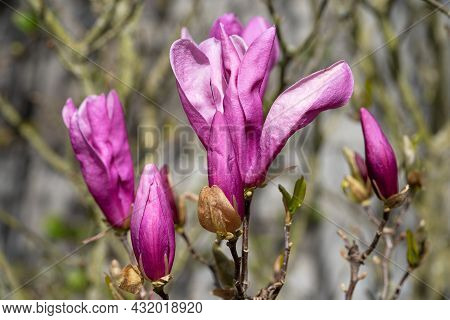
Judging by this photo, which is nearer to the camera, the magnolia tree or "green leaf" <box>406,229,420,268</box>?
the magnolia tree

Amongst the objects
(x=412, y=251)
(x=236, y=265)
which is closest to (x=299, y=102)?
(x=236, y=265)

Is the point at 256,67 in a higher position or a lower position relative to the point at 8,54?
lower

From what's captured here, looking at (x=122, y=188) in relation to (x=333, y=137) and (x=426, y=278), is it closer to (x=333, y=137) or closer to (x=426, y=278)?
(x=426, y=278)

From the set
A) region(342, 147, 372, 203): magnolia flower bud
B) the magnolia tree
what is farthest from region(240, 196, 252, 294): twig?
region(342, 147, 372, 203): magnolia flower bud

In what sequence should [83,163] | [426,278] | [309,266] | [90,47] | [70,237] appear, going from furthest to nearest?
1. [309,266]
2. [70,237]
3. [426,278]
4. [90,47]
5. [83,163]

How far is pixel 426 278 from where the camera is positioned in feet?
4.67

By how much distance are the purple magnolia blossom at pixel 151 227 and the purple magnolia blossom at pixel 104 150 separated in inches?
3.6

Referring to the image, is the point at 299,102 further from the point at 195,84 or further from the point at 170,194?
the point at 170,194

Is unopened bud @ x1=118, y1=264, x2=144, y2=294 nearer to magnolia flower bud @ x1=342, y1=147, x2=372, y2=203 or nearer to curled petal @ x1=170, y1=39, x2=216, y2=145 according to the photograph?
curled petal @ x1=170, y1=39, x2=216, y2=145

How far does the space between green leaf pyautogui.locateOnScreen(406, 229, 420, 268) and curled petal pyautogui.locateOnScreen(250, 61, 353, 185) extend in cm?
23

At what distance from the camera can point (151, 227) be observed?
0.58 meters

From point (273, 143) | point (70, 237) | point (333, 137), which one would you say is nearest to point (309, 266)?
point (333, 137)

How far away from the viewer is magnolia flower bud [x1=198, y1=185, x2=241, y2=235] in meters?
0.56

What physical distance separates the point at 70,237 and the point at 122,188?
116cm
